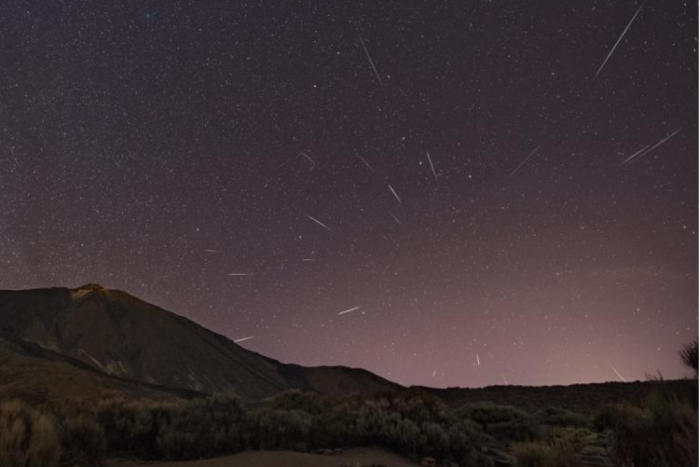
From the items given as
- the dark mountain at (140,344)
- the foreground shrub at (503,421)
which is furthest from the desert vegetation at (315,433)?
the dark mountain at (140,344)

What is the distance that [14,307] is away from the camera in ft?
349

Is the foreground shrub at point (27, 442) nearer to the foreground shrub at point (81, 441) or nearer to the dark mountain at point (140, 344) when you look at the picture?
the foreground shrub at point (81, 441)

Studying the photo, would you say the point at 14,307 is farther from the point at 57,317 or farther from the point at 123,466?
the point at 123,466

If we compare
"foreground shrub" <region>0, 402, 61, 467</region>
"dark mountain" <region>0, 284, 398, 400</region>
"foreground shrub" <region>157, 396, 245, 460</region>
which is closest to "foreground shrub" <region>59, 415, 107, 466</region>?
"foreground shrub" <region>0, 402, 61, 467</region>

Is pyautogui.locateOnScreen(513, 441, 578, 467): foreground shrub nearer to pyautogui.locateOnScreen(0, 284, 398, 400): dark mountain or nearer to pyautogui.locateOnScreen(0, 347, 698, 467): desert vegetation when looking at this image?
pyautogui.locateOnScreen(0, 347, 698, 467): desert vegetation

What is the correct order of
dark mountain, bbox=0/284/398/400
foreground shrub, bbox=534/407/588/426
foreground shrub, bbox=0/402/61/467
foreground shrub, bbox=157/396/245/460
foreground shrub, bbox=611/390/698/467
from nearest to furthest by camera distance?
foreground shrub, bbox=611/390/698/467
foreground shrub, bbox=0/402/61/467
foreground shrub, bbox=157/396/245/460
foreground shrub, bbox=534/407/588/426
dark mountain, bbox=0/284/398/400

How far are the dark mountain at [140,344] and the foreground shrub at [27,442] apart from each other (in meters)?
74.3

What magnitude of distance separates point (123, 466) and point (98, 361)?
86205 mm

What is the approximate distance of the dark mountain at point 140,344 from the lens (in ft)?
298

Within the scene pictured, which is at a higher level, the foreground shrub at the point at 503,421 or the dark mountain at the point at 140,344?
the dark mountain at the point at 140,344

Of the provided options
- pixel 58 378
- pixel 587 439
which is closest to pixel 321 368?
pixel 58 378

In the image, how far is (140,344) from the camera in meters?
99.2

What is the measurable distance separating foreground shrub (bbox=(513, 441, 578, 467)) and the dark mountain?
78.7m

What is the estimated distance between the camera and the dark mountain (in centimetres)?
→ 9081
